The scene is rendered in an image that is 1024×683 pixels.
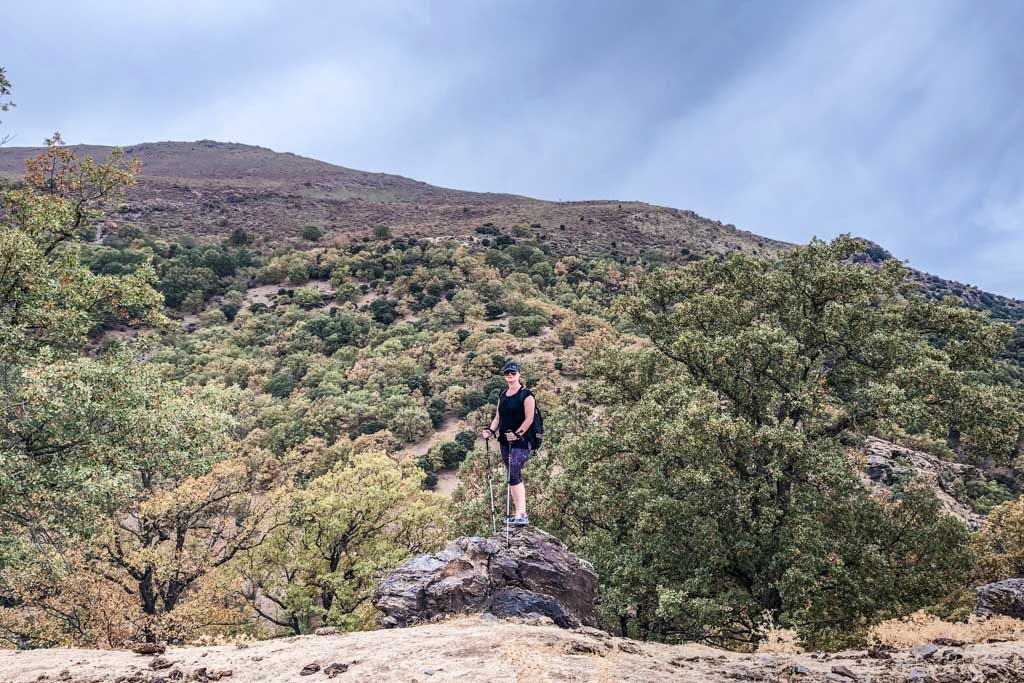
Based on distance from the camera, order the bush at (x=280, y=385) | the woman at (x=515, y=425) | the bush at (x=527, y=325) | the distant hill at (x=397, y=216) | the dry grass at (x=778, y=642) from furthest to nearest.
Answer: the distant hill at (x=397, y=216)
the bush at (x=527, y=325)
the bush at (x=280, y=385)
the dry grass at (x=778, y=642)
the woman at (x=515, y=425)

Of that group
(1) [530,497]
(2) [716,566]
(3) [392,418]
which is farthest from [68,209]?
(3) [392,418]

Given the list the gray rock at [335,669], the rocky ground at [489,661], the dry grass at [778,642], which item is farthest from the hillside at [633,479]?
the gray rock at [335,669]

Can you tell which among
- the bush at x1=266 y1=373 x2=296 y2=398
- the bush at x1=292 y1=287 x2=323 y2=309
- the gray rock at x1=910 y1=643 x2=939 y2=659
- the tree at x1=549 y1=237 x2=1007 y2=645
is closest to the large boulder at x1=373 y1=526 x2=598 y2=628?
the tree at x1=549 y1=237 x2=1007 y2=645

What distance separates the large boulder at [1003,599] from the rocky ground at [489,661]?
7.03 feet

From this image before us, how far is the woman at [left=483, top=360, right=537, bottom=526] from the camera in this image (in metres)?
8.16

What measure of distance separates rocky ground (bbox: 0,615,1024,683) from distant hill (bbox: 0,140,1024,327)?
2740 inches

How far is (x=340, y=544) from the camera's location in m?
18.2

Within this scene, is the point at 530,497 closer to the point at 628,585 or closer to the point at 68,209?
the point at 628,585

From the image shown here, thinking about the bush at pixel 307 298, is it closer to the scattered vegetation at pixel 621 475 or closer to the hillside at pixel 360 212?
the hillside at pixel 360 212

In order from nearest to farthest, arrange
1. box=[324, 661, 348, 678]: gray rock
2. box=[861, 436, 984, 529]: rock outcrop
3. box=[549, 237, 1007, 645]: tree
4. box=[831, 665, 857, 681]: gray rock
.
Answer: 1. box=[324, 661, 348, 678]: gray rock
2. box=[831, 665, 857, 681]: gray rock
3. box=[549, 237, 1007, 645]: tree
4. box=[861, 436, 984, 529]: rock outcrop

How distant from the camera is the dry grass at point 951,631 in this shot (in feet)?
26.0

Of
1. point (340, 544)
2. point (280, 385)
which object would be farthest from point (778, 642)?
point (280, 385)

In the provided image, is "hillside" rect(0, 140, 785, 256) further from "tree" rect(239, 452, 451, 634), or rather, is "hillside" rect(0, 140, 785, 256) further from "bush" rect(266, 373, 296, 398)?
"tree" rect(239, 452, 451, 634)

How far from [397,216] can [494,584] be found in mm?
97098
